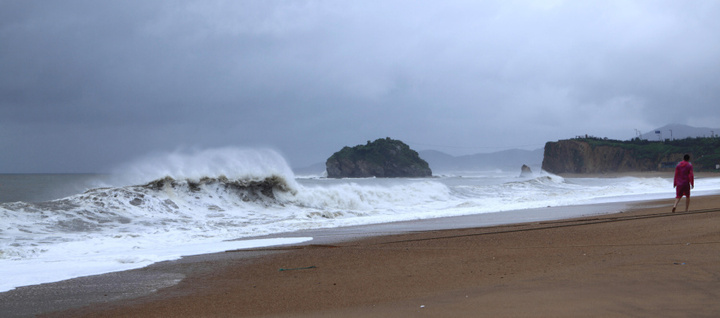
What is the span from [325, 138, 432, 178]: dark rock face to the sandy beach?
352 ft

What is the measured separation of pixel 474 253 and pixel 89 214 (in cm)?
1305

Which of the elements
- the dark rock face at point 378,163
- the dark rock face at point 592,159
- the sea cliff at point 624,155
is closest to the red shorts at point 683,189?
the sea cliff at point 624,155

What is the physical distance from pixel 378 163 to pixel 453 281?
11210 centimetres

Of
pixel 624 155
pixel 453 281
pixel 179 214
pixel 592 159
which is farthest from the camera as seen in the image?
pixel 592 159

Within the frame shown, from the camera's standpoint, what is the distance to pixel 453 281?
4699mm

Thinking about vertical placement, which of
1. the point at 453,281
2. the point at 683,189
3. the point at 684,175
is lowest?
the point at 453,281

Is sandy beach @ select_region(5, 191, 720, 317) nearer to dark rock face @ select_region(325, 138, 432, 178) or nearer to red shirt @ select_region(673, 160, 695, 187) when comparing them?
red shirt @ select_region(673, 160, 695, 187)

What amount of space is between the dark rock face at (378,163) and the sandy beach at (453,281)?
107m

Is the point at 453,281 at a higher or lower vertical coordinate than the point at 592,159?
lower

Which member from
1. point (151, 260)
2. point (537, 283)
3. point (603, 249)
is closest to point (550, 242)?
point (603, 249)

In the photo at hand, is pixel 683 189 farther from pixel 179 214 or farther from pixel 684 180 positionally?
pixel 179 214

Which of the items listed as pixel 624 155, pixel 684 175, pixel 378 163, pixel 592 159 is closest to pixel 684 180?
pixel 684 175

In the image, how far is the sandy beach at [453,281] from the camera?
3.49m

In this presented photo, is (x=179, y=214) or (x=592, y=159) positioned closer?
(x=179, y=214)
